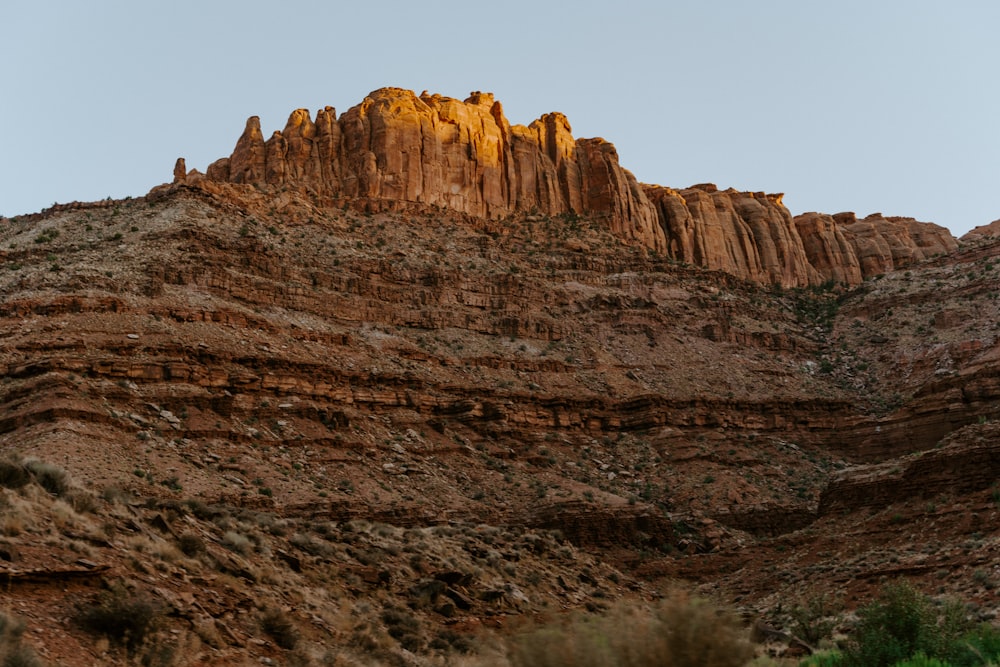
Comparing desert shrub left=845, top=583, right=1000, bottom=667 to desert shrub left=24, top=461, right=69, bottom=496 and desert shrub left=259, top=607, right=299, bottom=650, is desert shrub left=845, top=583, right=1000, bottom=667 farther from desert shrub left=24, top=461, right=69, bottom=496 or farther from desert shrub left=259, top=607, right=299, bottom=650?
desert shrub left=24, top=461, right=69, bottom=496

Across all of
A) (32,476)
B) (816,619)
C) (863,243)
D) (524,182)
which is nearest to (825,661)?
(816,619)

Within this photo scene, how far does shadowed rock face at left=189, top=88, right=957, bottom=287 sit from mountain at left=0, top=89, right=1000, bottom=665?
0.99 ft

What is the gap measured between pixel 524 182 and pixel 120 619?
63.9m

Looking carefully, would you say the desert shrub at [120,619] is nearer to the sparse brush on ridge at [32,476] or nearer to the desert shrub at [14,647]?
the desert shrub at [14,647]

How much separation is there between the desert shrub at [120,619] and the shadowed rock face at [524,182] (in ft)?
175

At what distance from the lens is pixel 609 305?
6362cm

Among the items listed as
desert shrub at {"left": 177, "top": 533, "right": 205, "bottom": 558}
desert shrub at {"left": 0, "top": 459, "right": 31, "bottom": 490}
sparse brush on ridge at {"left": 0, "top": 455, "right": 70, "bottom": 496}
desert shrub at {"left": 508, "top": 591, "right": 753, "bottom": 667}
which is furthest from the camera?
desert shrub at {"left": 177, "top": 533, "right": 205, "bottom": 558}

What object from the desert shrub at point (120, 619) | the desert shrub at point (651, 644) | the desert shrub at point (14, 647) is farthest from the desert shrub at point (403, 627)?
the desert shrub at point (651, 644)

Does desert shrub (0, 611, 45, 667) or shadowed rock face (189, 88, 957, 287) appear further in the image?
shadowed rock face (189, 88, 957, 287)

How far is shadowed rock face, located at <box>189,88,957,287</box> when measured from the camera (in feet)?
228

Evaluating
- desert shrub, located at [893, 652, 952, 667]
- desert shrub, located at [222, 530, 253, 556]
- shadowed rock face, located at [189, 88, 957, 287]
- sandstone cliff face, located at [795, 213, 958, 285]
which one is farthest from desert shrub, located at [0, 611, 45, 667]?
sandstone cliff face, located at [795, 213, 958, 285]

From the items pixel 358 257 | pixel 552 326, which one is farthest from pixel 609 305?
pixel 358 257

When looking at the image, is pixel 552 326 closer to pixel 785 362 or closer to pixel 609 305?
pixel 609 305

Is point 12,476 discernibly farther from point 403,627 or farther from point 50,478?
point 403,627
